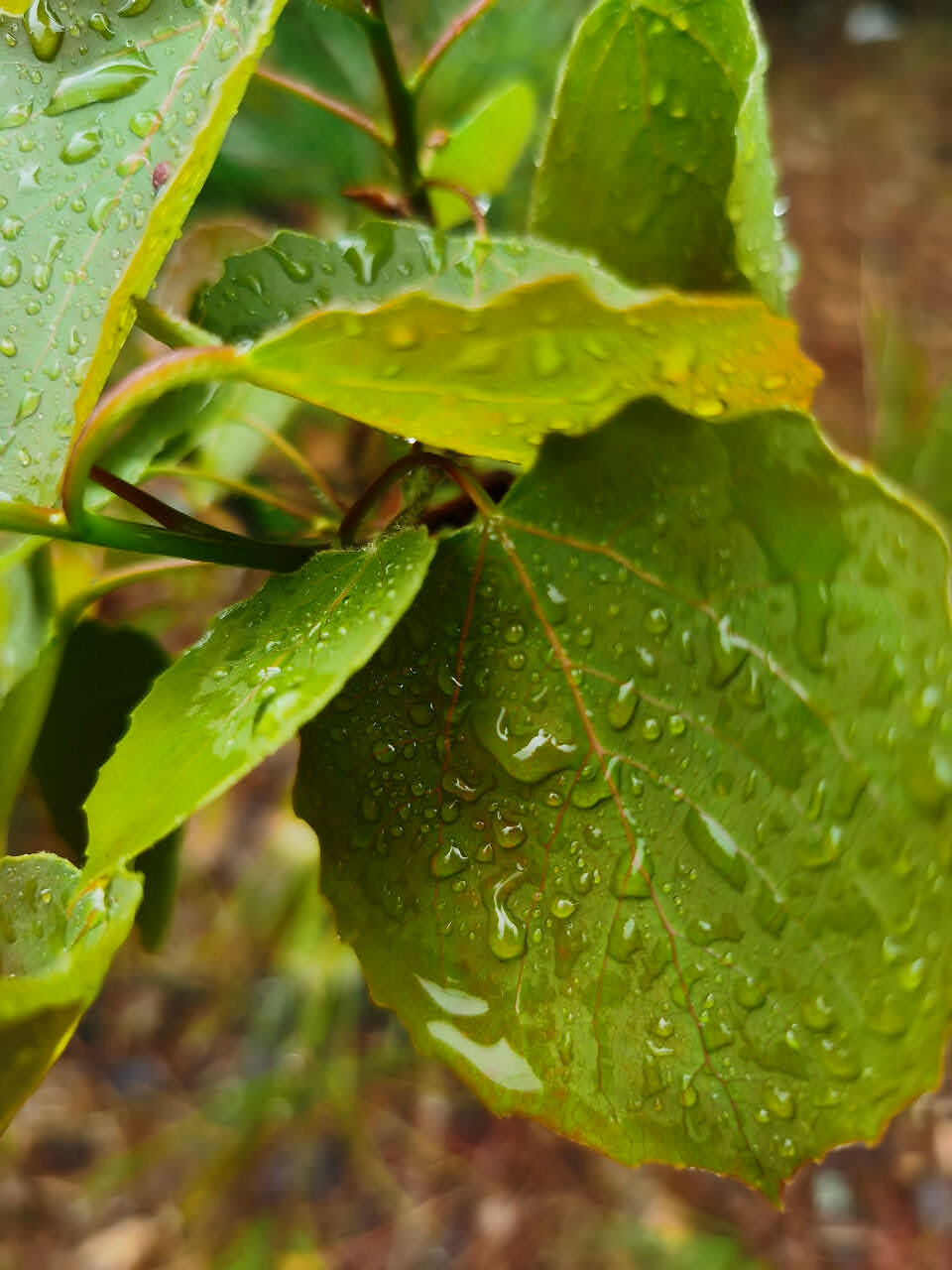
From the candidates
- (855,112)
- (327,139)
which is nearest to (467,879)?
(327,139)

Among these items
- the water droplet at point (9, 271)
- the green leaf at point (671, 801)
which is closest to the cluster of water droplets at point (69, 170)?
the water droplet at point (9, 271)

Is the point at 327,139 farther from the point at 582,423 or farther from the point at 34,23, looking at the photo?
the point at 582,423

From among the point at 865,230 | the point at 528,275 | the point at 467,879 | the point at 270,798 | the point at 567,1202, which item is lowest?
the point at 567,1202

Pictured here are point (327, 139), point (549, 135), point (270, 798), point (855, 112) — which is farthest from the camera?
point (855, 112)

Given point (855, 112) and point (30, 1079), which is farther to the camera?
point (855, 112)

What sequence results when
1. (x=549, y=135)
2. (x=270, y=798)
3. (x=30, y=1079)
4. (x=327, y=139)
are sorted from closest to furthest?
(x=30, y=1079) < (x=549, y=135) < (x=327, y=139) < (x=270, y=798)

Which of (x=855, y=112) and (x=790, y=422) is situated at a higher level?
(x=790, y=422)
